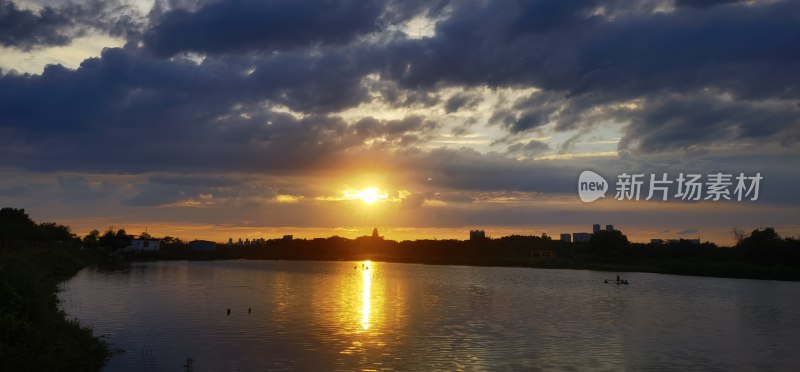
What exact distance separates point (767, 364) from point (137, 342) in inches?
1630

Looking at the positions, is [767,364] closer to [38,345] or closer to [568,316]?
[568,316]

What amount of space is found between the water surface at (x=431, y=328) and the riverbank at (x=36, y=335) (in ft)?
7.15

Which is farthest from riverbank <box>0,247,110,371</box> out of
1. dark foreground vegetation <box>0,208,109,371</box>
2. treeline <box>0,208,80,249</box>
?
treeline <box>0,208,80,249</box>

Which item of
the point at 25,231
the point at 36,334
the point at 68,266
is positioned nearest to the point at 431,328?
the point at 36,334

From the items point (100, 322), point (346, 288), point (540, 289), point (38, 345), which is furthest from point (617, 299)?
point (38, 345)

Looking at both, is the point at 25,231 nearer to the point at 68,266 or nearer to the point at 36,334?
the point at 68,266

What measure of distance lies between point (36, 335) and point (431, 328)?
103 ft

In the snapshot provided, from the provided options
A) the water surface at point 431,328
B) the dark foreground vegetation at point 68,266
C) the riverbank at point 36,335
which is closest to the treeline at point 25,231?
the dark foreground vegetation at point 68,266

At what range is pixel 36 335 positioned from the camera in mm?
29609

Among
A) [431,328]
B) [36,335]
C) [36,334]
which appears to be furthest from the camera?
[431,328]

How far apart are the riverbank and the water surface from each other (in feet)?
7.15

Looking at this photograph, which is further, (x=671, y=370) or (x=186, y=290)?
(x=186, y=290)

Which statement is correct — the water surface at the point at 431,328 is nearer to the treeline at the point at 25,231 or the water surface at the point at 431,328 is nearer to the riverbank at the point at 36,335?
the riverbank at the point at 36,335

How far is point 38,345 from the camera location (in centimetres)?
2886
